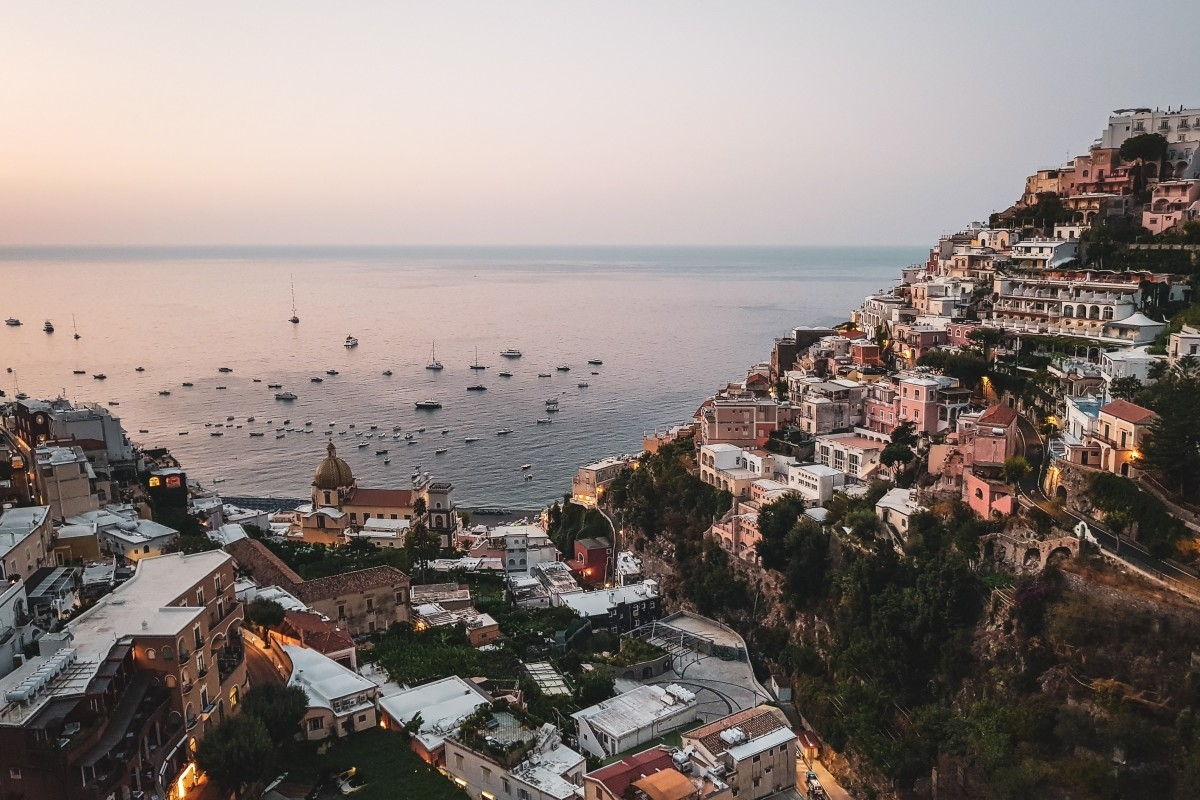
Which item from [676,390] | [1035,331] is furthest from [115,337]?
[1035,331]

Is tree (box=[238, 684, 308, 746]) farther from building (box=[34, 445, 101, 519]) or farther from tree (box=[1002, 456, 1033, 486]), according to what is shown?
tree (box=[1002, 456, 1033, 486])

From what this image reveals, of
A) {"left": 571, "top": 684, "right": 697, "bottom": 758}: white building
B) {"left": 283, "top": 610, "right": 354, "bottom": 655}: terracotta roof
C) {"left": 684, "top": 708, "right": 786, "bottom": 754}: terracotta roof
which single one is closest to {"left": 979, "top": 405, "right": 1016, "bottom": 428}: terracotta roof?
{"left": 684, "top": 708, "right": 786, "bottom": 754}: terracotta roof

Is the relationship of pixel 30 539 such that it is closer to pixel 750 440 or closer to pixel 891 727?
pixel 891 727

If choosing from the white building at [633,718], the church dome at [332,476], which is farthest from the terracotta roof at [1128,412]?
the church dome at [332,476]

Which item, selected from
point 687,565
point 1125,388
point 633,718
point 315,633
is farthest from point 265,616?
point 1125,388

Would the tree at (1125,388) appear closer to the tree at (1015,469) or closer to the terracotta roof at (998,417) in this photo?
the terracotta roof at (998,417)

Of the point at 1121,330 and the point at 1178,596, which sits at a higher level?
the point at 1121,330
